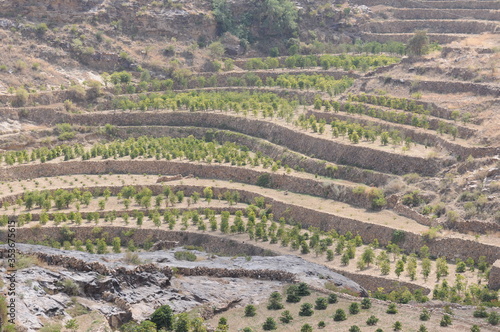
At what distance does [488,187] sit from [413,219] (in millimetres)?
6879

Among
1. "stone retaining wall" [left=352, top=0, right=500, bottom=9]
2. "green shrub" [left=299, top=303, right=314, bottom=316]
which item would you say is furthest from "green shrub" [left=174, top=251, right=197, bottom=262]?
"stone retaining wall" [left=352, top=0, right=500, bottom=9]

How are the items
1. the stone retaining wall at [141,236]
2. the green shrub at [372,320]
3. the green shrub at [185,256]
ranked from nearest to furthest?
the green shrub at [372,320]
the green shrub at [185,256]
the stone retaining wall at [141,236]

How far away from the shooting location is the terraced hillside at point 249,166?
53.0 metres

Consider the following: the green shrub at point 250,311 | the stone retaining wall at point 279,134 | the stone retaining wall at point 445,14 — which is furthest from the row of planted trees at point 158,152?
the stone retaining wall at point 445,14

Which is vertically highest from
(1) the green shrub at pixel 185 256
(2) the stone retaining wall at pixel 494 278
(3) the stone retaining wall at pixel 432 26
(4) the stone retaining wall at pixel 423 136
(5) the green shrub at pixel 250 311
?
(3) the stone retaining wall at pixel 432 26

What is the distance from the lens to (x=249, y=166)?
289 ft

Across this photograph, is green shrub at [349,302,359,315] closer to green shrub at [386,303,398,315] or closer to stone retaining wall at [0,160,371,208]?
green shrub at [386,303,398,315]

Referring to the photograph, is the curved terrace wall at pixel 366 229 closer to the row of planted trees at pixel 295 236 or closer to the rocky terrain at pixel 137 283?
the row of planted trees at pixel 295 236

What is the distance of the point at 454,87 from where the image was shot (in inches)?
3615

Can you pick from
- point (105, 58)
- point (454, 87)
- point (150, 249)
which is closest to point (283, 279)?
point (150, 249)

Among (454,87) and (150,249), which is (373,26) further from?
(150,249)

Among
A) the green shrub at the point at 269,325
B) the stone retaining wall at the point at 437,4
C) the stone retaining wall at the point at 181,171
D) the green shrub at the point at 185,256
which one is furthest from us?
the stone retaining wall at the point at 437,4

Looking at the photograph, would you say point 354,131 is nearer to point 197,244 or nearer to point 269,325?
point 197,244

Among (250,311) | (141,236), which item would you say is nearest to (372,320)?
(250,311)
